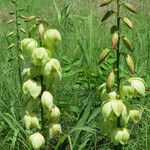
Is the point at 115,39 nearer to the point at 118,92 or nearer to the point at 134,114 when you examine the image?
the point at 118,92

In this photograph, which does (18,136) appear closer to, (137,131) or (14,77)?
(137,131)

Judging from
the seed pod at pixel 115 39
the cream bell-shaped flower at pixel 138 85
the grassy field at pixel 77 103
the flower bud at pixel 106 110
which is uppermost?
the seed pod at pixel 115 39

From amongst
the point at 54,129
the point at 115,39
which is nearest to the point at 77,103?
the point at 54,129

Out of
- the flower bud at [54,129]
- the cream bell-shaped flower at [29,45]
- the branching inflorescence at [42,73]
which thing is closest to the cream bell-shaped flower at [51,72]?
the branching inflorescence at [42,73]

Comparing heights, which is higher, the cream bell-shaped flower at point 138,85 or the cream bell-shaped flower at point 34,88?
the cream bell-shaped flower at point 138,85

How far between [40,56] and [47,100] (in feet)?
0.69

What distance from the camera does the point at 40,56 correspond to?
7.50 ft

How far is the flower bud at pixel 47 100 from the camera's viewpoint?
232 cm

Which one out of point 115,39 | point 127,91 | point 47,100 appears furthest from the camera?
point 47,100

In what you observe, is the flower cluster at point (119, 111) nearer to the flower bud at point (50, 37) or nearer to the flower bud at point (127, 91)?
the flower bud at point (127, 91)

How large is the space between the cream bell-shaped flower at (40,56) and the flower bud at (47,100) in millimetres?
148

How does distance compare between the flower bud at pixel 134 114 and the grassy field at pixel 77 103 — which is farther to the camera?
the grassy field at pixel 77 103

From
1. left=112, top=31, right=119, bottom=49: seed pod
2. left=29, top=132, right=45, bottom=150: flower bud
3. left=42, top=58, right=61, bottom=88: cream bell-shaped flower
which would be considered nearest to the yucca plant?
left=112, top=31, right=119, bottom=49: seed pod

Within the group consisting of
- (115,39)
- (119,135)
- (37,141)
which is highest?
(115,39)
